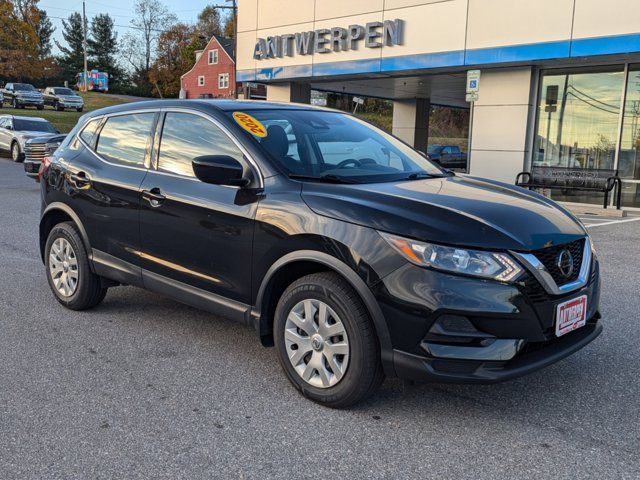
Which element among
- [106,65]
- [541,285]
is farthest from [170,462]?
[106,65]

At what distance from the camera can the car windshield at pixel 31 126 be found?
22516mm

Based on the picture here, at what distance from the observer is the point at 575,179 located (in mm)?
14398

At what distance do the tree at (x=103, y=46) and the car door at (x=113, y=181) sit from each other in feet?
300

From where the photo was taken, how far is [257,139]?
3.91 metres

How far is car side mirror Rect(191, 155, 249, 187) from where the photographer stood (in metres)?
3.62

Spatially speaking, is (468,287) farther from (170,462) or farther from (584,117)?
(584,117)

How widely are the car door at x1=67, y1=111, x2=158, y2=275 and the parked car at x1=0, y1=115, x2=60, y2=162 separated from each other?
18.9 m

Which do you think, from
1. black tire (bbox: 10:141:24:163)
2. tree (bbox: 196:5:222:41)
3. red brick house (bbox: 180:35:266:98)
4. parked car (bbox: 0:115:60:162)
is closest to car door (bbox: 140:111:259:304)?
parked car (bbox: 0:115:60:162)

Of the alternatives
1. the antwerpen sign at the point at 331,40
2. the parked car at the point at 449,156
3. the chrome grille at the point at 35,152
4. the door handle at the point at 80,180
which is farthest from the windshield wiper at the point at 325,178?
the parked car at the point at 449,156

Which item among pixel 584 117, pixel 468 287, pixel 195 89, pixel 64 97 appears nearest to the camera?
pixel 468 287

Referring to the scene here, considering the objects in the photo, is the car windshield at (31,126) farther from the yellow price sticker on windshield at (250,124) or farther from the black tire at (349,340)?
the black tire at (349,340)

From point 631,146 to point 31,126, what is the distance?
66.1 ft

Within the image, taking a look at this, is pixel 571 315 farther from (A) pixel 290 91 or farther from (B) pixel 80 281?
(A) pixel 290 91

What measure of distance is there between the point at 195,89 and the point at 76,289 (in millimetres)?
73146
